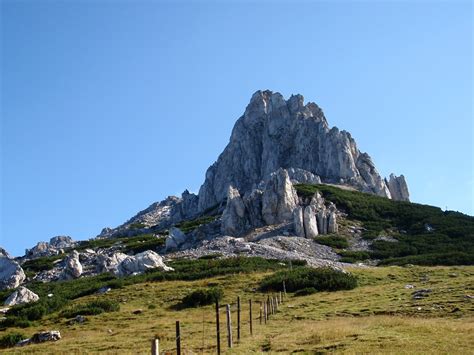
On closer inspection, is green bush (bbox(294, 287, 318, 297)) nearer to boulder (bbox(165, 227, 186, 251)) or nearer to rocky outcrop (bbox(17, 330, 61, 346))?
rocky outcrop (bbox(17, 330, 61, 346))

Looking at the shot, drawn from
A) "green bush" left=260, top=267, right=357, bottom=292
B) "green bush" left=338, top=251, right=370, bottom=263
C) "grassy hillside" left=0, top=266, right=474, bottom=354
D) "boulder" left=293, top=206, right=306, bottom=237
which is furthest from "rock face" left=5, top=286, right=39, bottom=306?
"boulder" left=293, top=206, right=306, bottom=237

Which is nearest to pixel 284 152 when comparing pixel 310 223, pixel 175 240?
pixel 310 223

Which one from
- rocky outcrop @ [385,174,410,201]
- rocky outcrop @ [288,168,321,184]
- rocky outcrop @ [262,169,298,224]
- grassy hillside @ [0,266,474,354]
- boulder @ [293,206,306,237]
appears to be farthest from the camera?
rocky outcrop @ [385,174,410,201]

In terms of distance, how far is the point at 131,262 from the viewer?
5966 centimetres

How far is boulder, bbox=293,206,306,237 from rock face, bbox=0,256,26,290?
41.0m

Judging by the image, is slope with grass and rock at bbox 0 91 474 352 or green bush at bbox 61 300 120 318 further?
green bush at bbox 61 300 120 318

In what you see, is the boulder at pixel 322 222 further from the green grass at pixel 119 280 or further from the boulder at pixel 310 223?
the green grass at pixel 119 280

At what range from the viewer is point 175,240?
268ft

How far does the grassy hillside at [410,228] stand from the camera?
206ft

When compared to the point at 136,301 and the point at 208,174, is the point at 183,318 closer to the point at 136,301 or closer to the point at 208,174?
the point at 136,301

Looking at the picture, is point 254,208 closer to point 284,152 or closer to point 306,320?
point 306,320

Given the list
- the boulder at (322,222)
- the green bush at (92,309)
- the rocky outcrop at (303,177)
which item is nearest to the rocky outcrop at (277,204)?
the boulder at (322,222)

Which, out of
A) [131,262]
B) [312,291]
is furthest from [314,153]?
[312,291]

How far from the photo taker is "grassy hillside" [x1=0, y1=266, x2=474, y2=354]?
19875 millimetres
